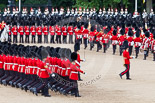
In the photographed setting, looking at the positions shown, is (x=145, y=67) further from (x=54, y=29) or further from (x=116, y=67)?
(x=54, y=29)

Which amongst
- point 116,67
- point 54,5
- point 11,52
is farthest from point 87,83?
point 54,5

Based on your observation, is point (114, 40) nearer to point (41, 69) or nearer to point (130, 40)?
point (130, 40)

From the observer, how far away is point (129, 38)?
1256 inches

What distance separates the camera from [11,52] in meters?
21.6

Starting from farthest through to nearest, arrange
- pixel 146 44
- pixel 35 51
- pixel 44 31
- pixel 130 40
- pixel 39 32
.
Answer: pixel 44 31, pixel 39 32, pixel 130 40, pixel 146 44, pixel 35 51

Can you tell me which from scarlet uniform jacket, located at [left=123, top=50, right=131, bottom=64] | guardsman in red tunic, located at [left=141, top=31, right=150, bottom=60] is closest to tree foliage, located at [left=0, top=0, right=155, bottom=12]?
guardsman in red tunic, located at [left=141, top=31, right=150, bottom=60]

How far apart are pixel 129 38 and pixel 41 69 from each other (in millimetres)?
13020

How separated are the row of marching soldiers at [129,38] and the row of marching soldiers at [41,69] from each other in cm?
1018

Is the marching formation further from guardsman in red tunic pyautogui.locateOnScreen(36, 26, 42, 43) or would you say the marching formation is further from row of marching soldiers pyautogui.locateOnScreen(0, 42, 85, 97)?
row of marching soldiers pyautogui.locateOnScreen(0, 42, 85, 97)

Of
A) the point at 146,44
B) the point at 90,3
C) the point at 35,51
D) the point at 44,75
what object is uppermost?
the point at 90,3

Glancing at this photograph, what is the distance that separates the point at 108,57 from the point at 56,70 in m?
11.1

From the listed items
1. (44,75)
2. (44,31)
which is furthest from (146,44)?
(44,75)

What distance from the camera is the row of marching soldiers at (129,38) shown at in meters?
30.9

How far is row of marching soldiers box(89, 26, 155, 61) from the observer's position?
1217 inches
